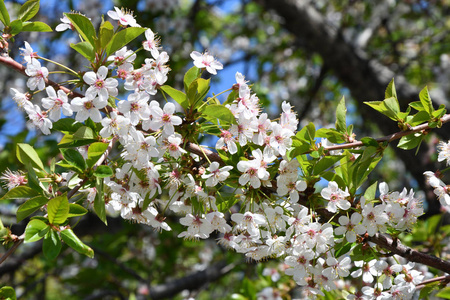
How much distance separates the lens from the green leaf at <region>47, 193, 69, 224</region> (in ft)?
3.86

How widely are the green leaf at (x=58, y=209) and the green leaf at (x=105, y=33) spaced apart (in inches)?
19.0

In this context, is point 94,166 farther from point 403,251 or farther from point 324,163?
point 403,251

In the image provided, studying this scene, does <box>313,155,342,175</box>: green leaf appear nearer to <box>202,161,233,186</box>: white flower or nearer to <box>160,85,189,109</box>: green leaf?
<box>202,161,233,186</box>: white flower

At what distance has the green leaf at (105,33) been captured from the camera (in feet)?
4.24

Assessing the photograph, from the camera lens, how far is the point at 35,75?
133 cm

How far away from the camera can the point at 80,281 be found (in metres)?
3.99

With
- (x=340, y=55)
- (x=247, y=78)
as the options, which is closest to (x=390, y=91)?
(x=340, y=55)

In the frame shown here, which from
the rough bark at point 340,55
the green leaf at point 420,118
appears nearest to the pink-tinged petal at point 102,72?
the green leaf at point 420,118

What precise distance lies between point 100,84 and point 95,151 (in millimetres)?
199

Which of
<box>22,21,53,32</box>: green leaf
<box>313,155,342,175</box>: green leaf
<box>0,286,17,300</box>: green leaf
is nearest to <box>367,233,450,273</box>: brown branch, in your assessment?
<box>313,155,342,175</box>: green leaf

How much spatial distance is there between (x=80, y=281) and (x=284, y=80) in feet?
13.0

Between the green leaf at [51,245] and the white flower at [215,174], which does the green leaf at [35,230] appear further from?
the white flower at [215,174]

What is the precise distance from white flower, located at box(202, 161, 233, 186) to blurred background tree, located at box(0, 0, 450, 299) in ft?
4.63

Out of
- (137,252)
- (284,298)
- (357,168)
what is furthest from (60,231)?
(137,252)
